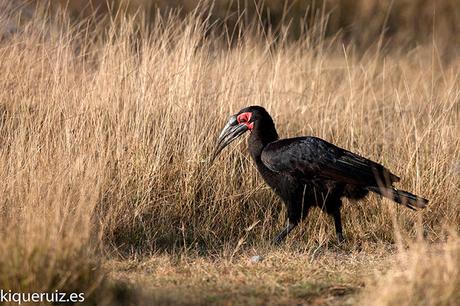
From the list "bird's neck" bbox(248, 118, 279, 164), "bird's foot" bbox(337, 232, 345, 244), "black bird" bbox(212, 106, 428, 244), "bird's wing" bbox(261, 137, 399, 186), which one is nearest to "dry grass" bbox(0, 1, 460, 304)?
"bird's foot" bbox(337, 232, 345, 244)

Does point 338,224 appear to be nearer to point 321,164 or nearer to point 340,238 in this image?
point 340,238

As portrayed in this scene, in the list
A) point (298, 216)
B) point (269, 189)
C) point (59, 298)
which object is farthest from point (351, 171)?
point (59, 298)

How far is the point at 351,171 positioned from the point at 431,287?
196cm

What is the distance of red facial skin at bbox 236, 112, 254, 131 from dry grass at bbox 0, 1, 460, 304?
1.61ft

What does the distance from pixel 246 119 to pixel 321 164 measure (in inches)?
33.0

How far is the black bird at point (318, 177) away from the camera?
6711 mm

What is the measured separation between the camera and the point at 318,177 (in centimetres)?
684

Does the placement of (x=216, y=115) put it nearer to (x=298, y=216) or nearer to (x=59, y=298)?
(x=298, y=216)

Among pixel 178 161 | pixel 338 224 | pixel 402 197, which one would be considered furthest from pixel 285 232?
pixel 178 161

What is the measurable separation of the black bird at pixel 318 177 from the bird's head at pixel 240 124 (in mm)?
255

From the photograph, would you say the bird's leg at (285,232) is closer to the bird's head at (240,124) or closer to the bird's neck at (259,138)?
the bird's neck at (259,138)

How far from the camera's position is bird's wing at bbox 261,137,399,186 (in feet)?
22.0

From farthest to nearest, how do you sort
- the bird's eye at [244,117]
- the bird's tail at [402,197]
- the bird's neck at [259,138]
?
1. the bird's eye at [244,117]
2. the bird's neck at [259,138]
3. the bird's tail at [402,197]

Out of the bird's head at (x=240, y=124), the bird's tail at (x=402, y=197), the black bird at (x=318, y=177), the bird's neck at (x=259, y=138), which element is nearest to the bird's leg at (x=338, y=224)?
the black bird at (x=318, y=177)
